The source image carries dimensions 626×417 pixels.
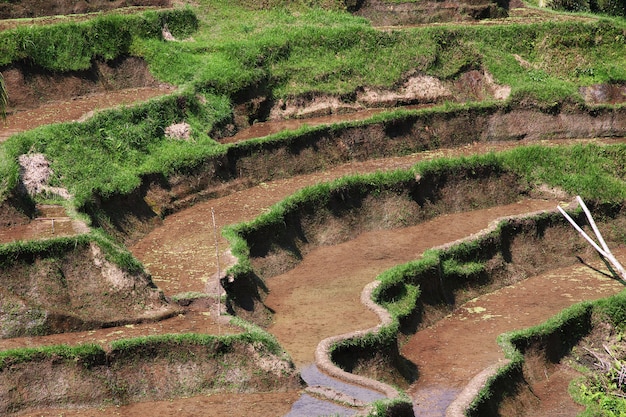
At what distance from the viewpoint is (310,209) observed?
28719mm

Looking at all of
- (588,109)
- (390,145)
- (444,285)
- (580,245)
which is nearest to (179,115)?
(390,145)

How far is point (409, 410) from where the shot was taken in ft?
62.1

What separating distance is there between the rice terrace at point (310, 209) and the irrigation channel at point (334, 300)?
0.27 ft

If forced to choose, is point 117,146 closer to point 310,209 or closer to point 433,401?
point 310,209

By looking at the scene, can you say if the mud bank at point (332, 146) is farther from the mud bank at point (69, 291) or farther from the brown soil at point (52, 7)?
the brown soil at point (52, 7)

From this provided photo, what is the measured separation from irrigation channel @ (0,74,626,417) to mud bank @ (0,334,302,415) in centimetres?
25

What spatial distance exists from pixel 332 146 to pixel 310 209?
4.54 m

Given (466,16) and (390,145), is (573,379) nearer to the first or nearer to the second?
(390,145)

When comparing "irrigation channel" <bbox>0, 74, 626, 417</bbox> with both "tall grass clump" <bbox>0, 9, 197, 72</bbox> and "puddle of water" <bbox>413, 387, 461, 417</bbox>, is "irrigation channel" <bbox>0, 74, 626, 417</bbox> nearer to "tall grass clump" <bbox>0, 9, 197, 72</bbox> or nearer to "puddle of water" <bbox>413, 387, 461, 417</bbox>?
"puddle of water" <bbox>413, 387, 461, 417</bbox>

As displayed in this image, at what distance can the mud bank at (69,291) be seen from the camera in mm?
20344

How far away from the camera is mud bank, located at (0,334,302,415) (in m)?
18.3

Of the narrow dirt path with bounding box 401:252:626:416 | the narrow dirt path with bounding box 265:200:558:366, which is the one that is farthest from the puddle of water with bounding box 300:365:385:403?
the narrow dirt path with bounding box 401:252:626:416

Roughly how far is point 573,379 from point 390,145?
11774mm

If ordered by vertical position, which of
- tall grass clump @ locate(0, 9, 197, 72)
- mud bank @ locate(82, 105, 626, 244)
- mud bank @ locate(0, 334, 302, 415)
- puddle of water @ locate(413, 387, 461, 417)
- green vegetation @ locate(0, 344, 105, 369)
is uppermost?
tall grass clump @ locate(0, 9, 197, 72)
